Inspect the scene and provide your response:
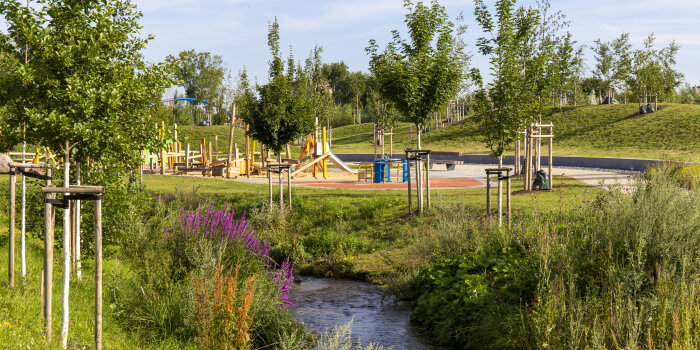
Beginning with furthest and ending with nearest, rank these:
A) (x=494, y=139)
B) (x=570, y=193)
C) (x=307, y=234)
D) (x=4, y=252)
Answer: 1. (x=570, y=193)
2. (x=307, y=234)
3. (x=494, y=139)
4. (x=4, y=252)

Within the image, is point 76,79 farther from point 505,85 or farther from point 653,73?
point 653,73

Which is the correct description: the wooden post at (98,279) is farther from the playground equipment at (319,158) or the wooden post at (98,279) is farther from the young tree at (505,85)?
the playground equipment at (319,158)

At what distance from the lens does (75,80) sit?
6.50 meters

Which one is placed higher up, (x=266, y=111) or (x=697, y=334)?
(x=266, y=111)

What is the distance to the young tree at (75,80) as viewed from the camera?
6.52 m

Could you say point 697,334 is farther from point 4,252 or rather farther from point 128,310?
point 4,252

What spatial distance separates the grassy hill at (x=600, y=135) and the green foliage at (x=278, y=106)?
12670 mm

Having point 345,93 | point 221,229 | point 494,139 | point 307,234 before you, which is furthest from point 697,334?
point 345,93

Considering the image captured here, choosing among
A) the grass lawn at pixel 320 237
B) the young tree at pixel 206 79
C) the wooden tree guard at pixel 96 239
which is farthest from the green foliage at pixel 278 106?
the young tree at pixel 206 79

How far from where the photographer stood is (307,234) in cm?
1534

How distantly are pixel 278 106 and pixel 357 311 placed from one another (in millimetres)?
13518

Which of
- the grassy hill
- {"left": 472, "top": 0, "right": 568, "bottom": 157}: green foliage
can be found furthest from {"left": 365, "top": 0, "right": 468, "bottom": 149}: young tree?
the grassy hill

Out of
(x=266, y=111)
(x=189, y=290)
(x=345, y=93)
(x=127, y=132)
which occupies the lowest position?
(x=189, y=290)

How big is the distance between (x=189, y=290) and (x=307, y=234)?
8.52 metres
